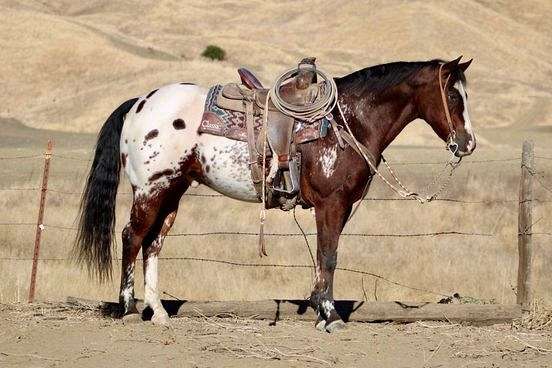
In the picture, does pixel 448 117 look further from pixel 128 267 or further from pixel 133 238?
pixel 128 267

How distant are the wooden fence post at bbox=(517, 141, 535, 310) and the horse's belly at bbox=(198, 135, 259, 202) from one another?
273 cm

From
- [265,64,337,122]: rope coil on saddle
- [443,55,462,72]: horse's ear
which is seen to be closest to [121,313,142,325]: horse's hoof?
[265,64,337,122]: rope coil on saddle

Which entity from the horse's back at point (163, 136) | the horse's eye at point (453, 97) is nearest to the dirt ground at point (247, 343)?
the horse's back at point (163, 136)

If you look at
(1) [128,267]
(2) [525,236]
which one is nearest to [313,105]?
(1) [128,267]

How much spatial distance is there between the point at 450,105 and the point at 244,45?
62.5m

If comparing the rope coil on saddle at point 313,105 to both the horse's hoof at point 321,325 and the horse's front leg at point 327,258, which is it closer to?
the horse's front leg at point 327,258

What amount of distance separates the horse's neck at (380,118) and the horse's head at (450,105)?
21 cm

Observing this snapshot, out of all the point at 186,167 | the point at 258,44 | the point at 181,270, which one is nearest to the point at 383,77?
the point at 186,167

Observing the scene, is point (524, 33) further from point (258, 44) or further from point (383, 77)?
point (383, 77)

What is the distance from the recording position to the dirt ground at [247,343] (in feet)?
24.9

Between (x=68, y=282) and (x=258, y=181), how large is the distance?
3697 mm

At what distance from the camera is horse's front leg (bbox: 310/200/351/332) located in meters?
8.42

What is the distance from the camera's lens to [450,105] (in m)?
8.44

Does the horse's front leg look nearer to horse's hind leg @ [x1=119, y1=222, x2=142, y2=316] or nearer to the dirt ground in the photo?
the dirt ground
